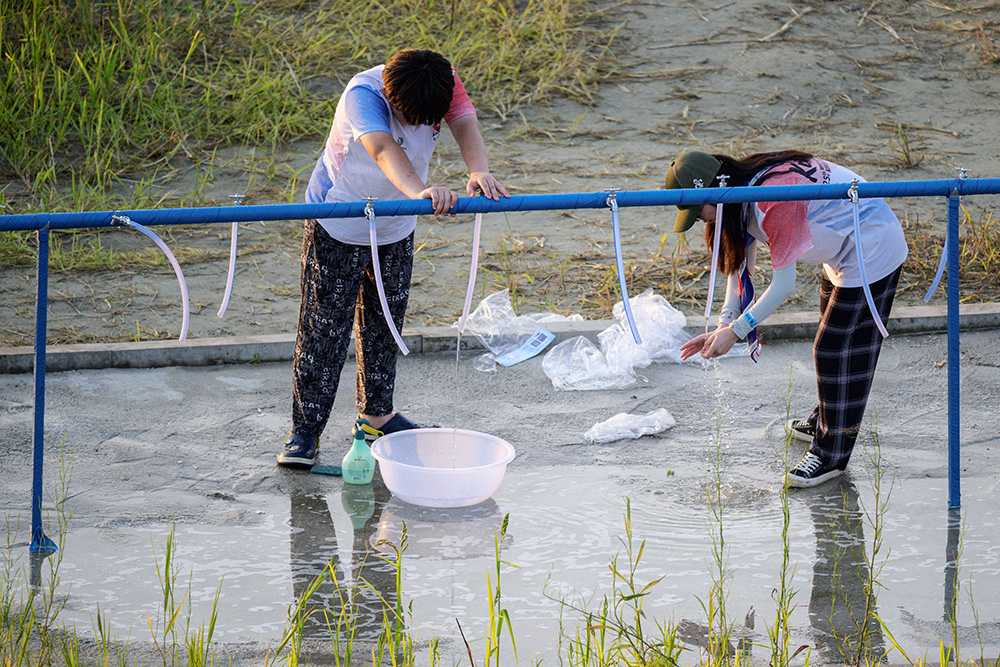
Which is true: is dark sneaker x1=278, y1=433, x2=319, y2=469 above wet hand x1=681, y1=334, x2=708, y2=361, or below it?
below

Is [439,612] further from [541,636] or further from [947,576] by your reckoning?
[947,576]

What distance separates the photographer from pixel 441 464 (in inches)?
171

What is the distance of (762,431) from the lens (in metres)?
4.68

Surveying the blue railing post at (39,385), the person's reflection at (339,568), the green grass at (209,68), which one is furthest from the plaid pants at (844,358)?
the green grass at (209,68)

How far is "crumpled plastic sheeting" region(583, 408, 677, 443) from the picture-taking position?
462cm

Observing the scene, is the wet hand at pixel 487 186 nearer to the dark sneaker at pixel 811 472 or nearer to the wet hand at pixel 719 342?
the wet hand at pixel 719 342

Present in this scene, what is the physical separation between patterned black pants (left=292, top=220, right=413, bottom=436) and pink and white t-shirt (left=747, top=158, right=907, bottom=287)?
1.41 meters

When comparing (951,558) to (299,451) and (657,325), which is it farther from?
(299,451)

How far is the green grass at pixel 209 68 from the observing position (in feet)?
27.3

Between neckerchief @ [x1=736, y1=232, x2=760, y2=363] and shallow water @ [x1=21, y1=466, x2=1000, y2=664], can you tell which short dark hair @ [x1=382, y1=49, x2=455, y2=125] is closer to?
neckerchief @ [x1=736, y1=232, x2=760, y2=363]

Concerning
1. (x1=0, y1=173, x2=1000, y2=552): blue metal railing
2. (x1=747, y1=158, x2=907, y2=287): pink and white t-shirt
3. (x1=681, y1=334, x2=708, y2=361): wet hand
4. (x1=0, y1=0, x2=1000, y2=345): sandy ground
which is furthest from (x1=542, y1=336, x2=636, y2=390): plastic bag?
(x1=0, y1=173, x2=1000, y2=552): blue metal railing

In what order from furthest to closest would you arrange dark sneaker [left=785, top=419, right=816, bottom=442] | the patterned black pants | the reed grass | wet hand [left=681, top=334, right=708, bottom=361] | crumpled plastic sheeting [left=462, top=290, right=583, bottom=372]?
crumpled plastic sheeting [left=462, top=290, right=583, bottom=372], dark sneaker [left=785, top=419, right=816, bottom=442], the patterned black pants, wet hand [left=681, top=334, right=708, bottom=361], the reed grass

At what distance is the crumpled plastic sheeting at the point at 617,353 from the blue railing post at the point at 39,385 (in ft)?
7.91

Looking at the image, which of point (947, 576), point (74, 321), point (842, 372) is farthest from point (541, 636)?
point (74, 321)
